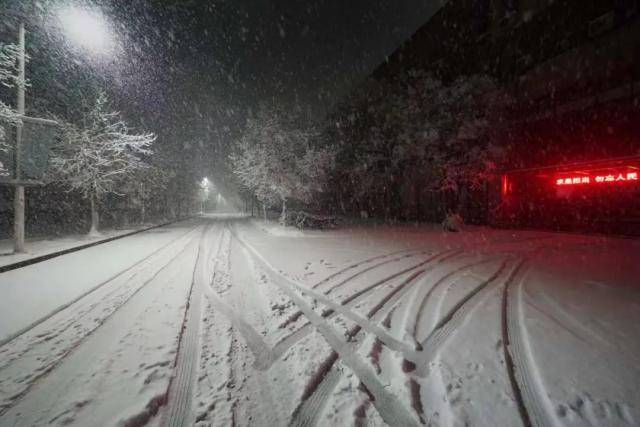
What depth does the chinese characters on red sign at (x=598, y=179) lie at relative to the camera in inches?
581

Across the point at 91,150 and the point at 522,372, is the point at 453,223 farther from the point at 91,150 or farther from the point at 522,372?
the point at 91,150

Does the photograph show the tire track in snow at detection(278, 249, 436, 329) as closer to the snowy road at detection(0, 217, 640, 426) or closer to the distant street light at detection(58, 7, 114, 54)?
the snowy road at detection(0, 217, 640, 426)

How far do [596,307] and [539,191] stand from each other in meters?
18.3

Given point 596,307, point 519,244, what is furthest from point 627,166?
point 596,307

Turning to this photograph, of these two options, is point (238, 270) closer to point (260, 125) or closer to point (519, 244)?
point (519, 244)

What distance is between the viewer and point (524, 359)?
3.28 metres

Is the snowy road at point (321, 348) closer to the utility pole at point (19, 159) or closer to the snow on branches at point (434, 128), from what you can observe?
the utility pole at point (19, 159)

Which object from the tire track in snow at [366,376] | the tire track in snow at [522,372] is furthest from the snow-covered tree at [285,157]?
the tire track in snow at [522,372]

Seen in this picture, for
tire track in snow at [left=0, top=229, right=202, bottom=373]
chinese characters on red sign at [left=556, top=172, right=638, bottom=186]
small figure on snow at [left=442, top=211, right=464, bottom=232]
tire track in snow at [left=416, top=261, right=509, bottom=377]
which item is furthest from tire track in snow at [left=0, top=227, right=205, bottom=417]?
chinese characters on red sign at [left=556, top=172, right=638, bottom=186]

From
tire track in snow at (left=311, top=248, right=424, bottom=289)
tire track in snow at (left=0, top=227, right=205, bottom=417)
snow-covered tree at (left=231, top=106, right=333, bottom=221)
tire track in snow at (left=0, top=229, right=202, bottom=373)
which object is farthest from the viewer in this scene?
snow-covered tree at (left=231, top=106, right=333, bottom=221)

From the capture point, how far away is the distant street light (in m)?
8.98

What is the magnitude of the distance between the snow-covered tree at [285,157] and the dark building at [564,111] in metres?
11.7

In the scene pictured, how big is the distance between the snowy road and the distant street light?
766cm

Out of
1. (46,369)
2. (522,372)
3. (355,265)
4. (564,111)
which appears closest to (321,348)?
(522,372)
